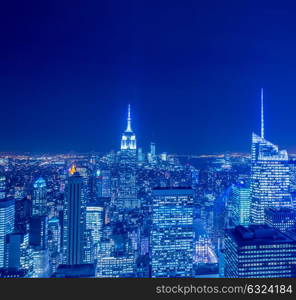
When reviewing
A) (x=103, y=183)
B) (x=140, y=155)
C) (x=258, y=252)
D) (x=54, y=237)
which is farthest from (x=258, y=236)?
(x=54, y=237)

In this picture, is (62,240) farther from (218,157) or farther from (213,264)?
(218,157)

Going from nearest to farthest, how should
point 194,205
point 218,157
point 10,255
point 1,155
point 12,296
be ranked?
point 12,296 → point 1,155 → point 218,157 → point 10,255 → point 194,205

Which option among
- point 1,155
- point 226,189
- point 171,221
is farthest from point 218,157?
point 1,155

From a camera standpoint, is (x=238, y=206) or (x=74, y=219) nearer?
(x=238, y=206)

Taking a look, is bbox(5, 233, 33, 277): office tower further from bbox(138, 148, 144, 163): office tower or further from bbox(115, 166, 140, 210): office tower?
bbox(138, 148, 144, 163): office tower

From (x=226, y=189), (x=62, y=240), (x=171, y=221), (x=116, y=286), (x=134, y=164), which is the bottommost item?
(x=62, y=240)

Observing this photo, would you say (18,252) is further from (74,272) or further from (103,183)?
Result: (103,183)

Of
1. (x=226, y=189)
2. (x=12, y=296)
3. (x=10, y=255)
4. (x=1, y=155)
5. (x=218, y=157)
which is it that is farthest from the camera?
(x=226, y=189)
